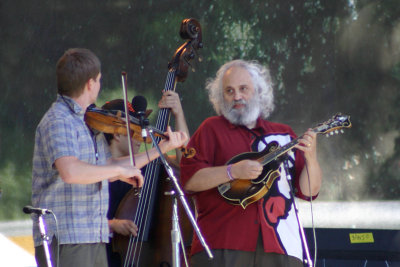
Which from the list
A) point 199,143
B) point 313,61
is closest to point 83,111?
point 199,143

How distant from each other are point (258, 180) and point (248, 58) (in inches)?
90.1

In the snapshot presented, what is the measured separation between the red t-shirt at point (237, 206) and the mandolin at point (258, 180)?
0.17 feet

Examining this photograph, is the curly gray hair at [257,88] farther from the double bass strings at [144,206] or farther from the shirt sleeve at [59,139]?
the shirt sleeve at [59,139]

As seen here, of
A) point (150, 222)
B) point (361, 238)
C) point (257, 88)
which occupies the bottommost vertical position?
point (361, 238)

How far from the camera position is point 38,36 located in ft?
17.7

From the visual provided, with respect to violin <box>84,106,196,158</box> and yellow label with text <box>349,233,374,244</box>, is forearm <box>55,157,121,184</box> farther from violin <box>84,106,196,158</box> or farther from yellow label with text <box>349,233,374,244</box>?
yellow label with text <box>349,233,374,244</box>

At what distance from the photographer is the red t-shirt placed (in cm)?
271

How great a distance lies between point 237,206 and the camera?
9.11 ft

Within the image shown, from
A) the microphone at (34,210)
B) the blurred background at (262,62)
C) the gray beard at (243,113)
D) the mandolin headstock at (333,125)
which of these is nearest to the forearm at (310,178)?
the mandolin headstock at (333,125)

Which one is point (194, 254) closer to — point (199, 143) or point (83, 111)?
point (199, 143)

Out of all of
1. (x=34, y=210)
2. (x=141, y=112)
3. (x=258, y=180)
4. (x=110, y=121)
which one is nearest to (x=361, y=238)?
(x=258, y=180)

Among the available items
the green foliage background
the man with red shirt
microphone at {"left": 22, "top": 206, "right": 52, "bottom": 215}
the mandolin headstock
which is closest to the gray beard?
the man with red shirt

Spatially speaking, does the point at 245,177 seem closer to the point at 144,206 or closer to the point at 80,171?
the point at 144,206

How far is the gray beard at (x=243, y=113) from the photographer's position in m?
2.98
